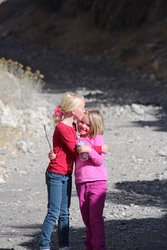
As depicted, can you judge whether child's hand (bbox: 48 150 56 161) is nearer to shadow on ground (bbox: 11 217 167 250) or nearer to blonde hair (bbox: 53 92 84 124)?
blonde hair (bbox: 53 92 84 124)

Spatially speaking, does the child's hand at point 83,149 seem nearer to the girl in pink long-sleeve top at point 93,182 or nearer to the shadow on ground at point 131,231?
the girl in pink long-sleeve top at point 93,182

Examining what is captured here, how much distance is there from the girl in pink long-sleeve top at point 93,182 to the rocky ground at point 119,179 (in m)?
0.56

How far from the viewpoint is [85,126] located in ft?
20.9

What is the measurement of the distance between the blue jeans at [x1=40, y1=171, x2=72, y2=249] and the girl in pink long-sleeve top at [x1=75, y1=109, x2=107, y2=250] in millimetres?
153

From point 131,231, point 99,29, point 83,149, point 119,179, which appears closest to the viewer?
point 83,149

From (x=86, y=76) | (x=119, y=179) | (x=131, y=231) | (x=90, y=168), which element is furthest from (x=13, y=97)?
(x=86, y=76)

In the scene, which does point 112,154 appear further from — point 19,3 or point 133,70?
point 19,3

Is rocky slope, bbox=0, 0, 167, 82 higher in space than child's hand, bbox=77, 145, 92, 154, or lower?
higher

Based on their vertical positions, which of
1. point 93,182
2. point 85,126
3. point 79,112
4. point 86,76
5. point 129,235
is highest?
point 86,76

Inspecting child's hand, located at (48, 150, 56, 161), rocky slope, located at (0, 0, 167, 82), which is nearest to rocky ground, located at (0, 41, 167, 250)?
child's hand, located at (48, 150, 56, 161)

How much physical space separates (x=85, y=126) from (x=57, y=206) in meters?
0.69

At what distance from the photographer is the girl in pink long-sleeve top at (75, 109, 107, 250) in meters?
6.27

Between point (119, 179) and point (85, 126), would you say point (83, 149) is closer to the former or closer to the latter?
point (85, 126)

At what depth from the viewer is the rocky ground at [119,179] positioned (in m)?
7.31
